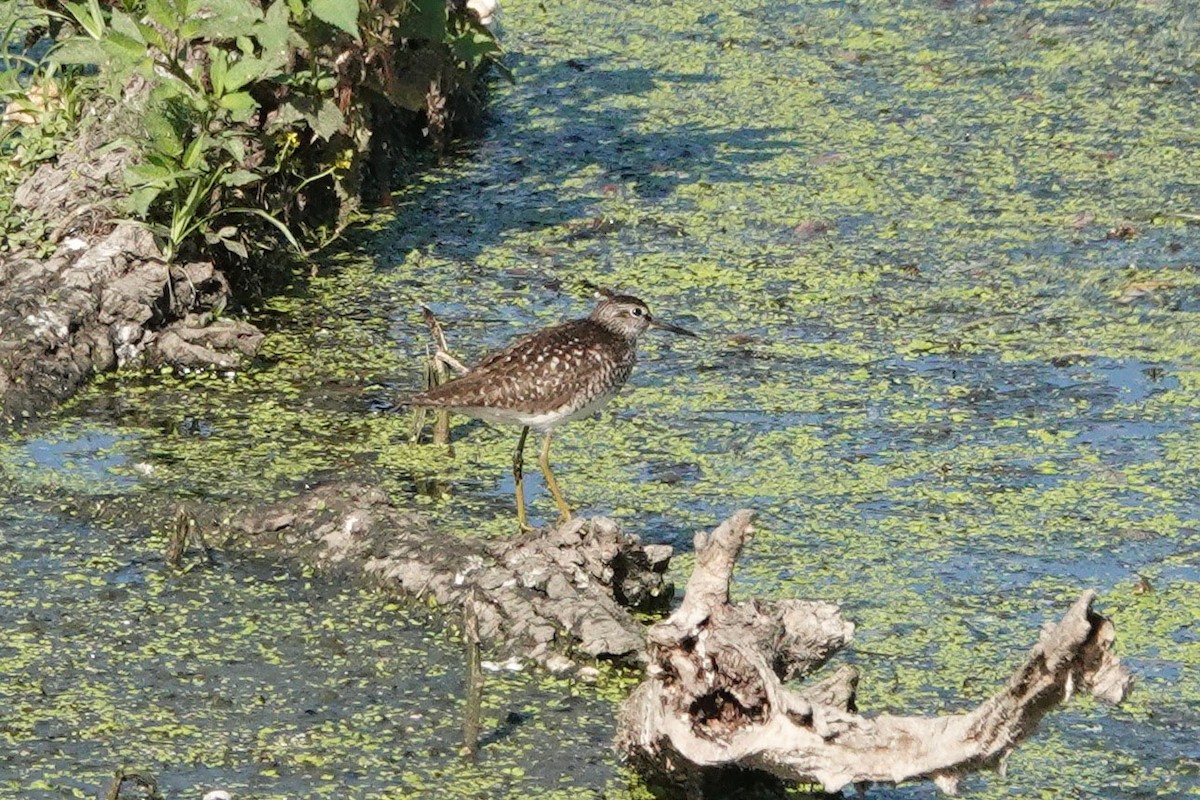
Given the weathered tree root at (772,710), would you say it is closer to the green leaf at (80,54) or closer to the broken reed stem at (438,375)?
the broken reed stem at (438,375)

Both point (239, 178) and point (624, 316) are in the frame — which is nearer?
point (624, 316)

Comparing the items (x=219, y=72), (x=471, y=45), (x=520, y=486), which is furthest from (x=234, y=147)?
(x=520, y=486)

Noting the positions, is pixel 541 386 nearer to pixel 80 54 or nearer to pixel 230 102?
pixel 230 102

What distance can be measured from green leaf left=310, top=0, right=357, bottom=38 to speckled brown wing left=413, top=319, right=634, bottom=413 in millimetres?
1541

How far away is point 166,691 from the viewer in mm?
5176

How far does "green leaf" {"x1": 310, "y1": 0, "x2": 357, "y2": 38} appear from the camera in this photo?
718 cm

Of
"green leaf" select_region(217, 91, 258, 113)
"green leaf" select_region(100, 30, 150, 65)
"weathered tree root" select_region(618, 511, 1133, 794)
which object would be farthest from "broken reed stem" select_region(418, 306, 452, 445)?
"weathered tree root" select_region(618, 511, 1133, 794)

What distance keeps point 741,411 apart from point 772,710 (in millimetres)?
2776

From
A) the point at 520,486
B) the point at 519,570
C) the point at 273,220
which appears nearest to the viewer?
the point at 519,570

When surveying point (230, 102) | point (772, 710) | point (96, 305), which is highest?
point (230, 102)

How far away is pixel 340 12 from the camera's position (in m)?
7.24

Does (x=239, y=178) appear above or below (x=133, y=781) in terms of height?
above

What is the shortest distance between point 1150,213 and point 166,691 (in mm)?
5246

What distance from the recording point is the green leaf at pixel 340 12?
23.5 ft
